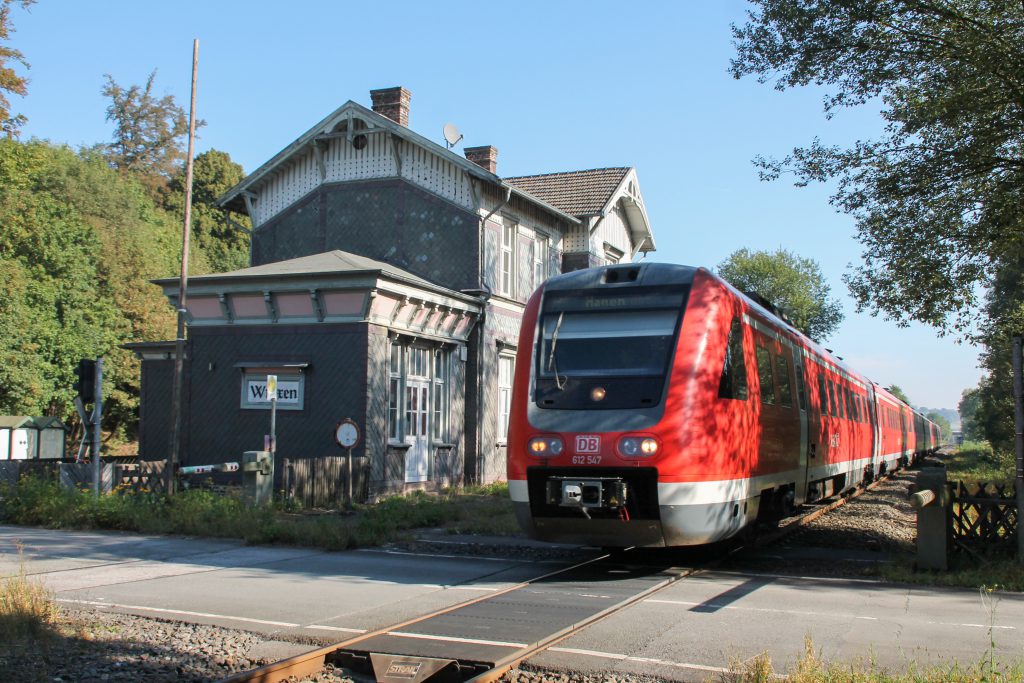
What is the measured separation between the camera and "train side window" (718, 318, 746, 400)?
34.0 feet

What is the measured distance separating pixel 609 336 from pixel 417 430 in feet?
42.5

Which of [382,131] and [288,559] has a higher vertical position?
[382,131]

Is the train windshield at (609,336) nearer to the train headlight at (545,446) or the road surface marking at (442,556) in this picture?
the train headlight at (545,446)

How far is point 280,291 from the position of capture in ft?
69.2

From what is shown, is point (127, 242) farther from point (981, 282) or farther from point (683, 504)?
point (683, 504)

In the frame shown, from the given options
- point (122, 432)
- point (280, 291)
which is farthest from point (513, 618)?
point (122, 432)

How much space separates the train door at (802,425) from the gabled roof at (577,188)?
15.7m

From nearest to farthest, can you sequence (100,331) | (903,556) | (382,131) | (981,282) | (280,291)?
(903,556)
(981,282)
(280,291)
(382,131)
(100,331)

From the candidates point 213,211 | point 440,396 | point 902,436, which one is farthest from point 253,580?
point 213,211

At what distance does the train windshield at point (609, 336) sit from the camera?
10.2m

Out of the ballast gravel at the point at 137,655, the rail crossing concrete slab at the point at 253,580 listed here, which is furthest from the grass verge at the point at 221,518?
the ballast gravel at the point at 137,655

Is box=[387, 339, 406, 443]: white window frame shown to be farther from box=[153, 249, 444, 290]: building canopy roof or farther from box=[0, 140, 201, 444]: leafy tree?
box=[0, 140, 201, 444]: leafy tree

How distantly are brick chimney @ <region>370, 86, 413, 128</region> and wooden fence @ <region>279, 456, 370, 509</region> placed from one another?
10777 millimetres

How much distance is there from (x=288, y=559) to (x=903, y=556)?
24.0 feet
